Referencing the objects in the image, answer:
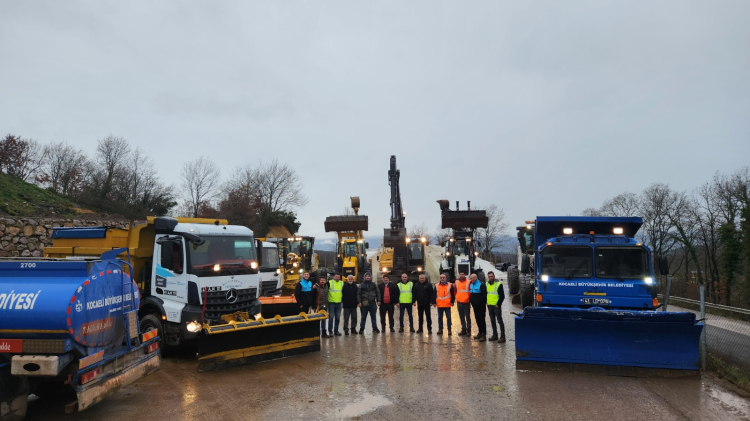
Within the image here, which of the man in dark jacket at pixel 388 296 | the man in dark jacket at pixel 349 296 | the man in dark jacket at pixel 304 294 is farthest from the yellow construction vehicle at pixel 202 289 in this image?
the man in dark jacket at pixel 388 296

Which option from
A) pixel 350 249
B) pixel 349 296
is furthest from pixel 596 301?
pixel 350 249

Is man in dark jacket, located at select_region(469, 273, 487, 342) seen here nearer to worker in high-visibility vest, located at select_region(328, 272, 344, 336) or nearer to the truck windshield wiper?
the truck windshield wiper

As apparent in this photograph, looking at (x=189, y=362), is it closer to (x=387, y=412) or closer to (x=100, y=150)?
(x=387, y=412)

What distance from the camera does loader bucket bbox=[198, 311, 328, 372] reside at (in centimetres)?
818

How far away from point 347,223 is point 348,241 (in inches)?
42.6

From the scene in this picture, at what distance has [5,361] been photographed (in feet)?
17.1

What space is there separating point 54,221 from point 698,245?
134ft

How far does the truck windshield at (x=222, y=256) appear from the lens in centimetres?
905

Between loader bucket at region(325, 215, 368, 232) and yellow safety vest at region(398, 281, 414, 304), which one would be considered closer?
yellow safety vest at region(398, 281, 414, 304)

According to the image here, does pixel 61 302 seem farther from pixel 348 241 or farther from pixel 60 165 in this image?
pixel 60 165

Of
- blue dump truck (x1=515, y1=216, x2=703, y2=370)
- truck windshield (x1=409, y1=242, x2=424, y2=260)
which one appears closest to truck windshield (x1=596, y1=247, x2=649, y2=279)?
blue dump truck (x1=515, y1=216, x2=703, y2=370)

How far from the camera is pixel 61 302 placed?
530cm

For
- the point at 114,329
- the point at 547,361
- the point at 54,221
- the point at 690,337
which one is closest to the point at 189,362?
the point at 114,329

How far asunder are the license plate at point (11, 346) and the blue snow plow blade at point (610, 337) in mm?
7214
